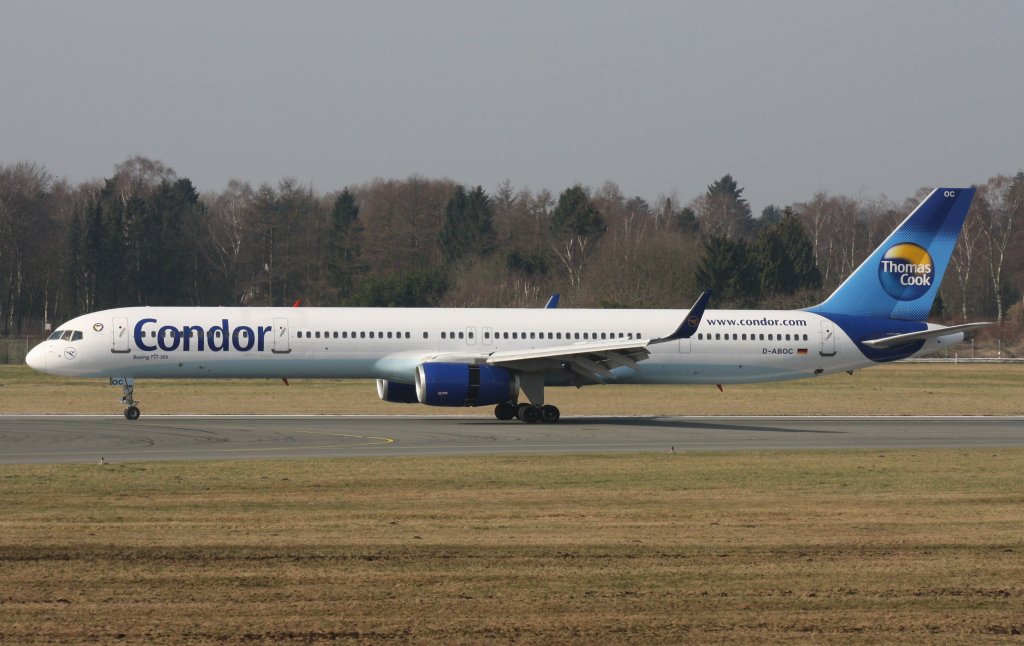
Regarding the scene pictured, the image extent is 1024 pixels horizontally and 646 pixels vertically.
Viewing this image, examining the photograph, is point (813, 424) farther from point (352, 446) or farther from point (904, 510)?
point (904, 510)

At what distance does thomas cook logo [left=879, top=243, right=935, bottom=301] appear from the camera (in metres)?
44.7

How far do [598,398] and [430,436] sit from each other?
18130 mm

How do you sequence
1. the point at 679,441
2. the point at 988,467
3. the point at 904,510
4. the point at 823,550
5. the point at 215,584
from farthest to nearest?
the point at 679,441 < the point at 988,467 < the point at 904,510 < the point at 823,550 < the point at 215,584

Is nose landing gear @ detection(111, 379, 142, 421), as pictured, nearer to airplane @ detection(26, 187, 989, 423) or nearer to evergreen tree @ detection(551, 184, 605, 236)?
airplane @ detection(26, 187, 989, 423)

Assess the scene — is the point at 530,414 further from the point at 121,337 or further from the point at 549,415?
the point at 121,337

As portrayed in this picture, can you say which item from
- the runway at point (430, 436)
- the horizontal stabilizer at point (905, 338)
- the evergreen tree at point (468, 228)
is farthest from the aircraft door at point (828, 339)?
the evergreen tree at point (468, 228)

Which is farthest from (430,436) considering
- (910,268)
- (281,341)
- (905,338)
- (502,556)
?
(910,268)

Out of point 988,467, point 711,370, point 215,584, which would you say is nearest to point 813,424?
point 711,370

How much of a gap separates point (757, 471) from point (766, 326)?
705 inches

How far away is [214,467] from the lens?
25.3 metres

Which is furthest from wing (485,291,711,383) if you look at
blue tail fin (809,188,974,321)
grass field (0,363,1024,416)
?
blue tail fin (809,188,974,321)

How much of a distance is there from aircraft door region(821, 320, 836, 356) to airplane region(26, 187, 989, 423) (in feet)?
0.11

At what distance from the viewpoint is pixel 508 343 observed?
40.8 m

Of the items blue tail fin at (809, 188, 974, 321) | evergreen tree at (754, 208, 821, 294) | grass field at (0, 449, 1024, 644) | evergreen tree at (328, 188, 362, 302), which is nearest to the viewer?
grass field at (0, 449, 1024, 644)
